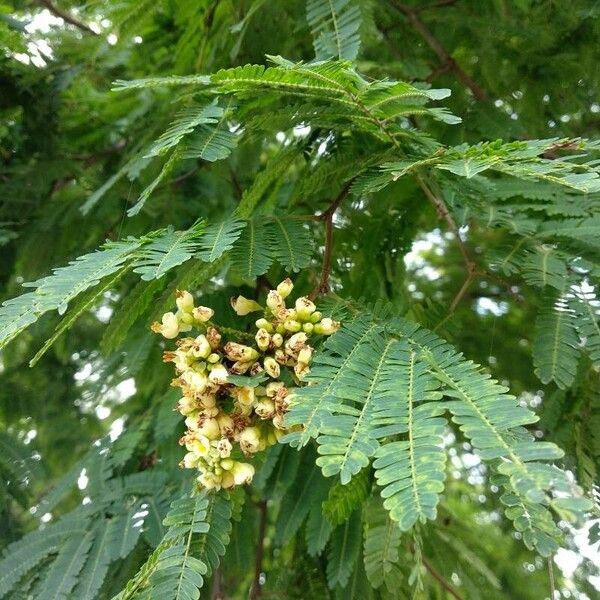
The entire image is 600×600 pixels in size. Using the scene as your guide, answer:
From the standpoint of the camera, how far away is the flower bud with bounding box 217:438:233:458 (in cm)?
111

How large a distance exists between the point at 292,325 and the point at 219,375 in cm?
13

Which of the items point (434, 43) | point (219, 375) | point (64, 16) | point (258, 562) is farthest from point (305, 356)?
point (64, 16)

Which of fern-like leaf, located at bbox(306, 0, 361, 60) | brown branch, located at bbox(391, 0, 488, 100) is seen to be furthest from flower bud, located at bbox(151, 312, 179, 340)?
brown branch, located at bbox(391, 0, 488, 100)

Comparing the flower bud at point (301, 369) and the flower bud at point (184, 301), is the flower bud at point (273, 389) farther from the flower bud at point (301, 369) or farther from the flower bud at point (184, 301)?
the flower bud at point (184, 301)

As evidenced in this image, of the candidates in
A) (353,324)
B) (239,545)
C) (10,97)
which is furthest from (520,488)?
(10,97)

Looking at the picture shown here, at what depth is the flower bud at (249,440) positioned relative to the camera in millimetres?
1115

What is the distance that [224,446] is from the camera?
1.11m

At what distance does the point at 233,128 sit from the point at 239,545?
98 cm

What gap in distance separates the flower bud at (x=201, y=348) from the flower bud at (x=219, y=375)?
0.03 meters

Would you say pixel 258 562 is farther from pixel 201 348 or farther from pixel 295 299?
pixel 201 348

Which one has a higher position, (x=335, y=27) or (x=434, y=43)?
(x=335, y=27)

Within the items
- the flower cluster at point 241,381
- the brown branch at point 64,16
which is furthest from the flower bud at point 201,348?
the brown branch at point 64,16

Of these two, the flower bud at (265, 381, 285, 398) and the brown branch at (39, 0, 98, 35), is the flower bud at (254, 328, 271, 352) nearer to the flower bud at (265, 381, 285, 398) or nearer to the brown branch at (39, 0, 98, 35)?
the flower bud at (265, 381, 285, 398)

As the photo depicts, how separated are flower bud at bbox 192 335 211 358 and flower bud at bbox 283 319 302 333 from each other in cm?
12
